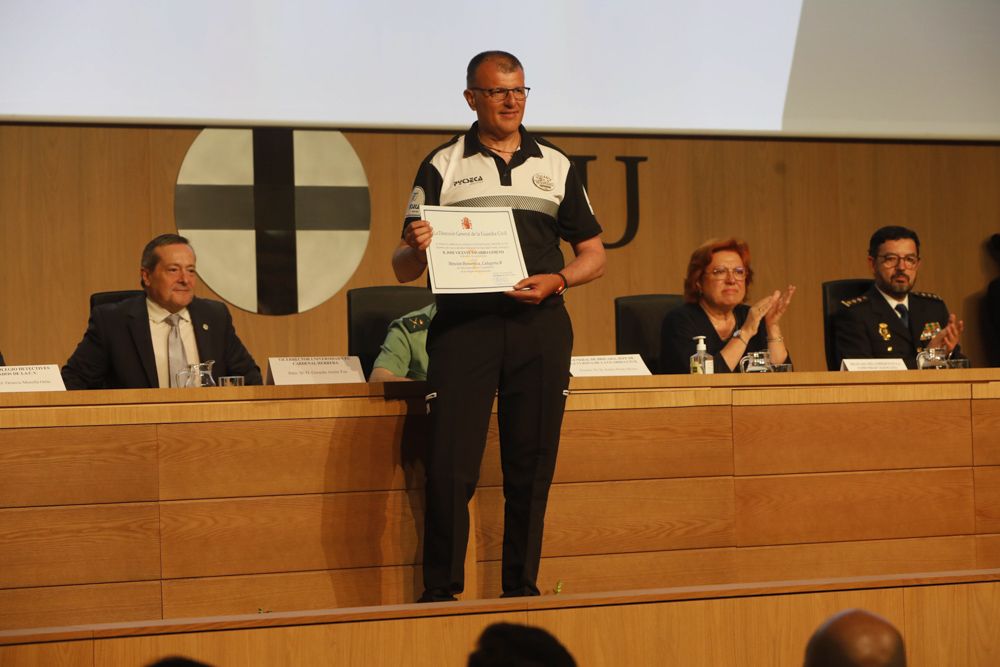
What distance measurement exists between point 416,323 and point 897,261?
171cm

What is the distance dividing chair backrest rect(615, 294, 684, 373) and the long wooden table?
95 cm

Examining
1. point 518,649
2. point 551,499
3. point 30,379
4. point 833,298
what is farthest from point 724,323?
point 518,649

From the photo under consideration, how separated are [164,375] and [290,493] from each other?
77 centimetres

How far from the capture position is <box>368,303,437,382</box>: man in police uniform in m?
3.70

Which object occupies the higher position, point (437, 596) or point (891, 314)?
point (891, 314)

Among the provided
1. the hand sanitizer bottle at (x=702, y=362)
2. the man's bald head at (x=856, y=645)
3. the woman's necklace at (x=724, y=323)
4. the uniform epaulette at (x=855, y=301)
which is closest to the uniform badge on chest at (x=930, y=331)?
the uniform epaulette at (x=855, y=301)

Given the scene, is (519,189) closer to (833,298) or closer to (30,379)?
(30,379)

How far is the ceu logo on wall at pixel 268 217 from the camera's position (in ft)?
17.3

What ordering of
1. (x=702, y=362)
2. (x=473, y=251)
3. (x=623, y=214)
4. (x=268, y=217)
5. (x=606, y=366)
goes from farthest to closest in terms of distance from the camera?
(x=623, y=214) < (x=268, y=217) < (x=702, y=362) < (x=606, y=366) < (x=473, y=251)

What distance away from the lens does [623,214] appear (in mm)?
5754

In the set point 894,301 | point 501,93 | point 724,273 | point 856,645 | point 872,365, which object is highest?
point 501,93

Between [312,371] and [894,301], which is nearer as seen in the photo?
[312,371]

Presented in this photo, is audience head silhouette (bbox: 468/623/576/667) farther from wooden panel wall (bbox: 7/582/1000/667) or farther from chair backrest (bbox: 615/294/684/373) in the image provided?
chair backrest (bbox: 615/294/684/373)

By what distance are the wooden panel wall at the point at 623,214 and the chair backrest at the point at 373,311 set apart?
1.43m
